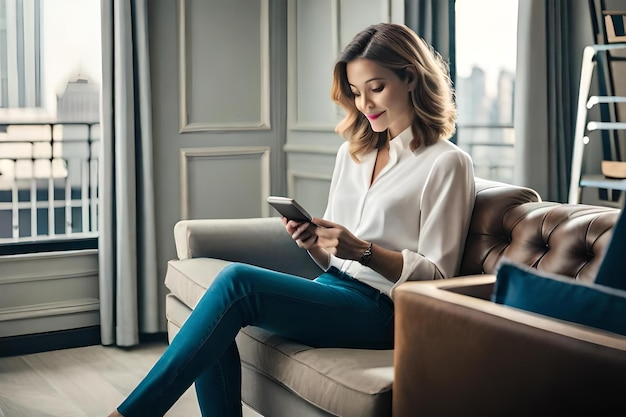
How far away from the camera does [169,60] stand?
4148 millimetres

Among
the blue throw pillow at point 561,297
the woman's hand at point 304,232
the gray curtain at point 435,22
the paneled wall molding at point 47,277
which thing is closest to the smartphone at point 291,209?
the woman's hand at point 304,232

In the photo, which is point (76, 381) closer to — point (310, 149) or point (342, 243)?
point (310, 149)

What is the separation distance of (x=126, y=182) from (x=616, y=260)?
278 centimetres

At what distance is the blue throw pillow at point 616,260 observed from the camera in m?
1.58

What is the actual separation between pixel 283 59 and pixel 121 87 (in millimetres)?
934

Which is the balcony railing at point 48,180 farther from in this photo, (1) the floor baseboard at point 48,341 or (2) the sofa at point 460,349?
(2) the sofa at point 460,349

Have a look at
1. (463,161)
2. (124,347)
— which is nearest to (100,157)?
(124,347)

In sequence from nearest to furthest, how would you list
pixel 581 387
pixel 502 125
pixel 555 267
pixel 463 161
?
pixel 581 387, pixel 555 267, pixel 463 161, pixel 502 125

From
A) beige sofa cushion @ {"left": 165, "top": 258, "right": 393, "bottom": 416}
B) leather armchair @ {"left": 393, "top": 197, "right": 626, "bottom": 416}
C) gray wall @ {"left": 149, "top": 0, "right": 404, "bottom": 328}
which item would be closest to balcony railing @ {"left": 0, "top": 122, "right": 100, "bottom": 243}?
gray wall @ {"left": 149, "top": 0, "right": 404, "bottom": 328}

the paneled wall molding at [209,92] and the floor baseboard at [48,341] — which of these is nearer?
the floor baseboard at [48,341]

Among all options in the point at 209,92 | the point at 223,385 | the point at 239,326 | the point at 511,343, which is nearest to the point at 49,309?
the point at 209,92

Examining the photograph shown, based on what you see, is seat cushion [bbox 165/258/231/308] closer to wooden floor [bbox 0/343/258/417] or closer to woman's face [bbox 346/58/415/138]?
wooden floor [bbox 0/343/258/417]

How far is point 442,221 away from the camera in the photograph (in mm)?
2250

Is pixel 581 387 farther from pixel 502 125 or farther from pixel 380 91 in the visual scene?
pixel 502 125
